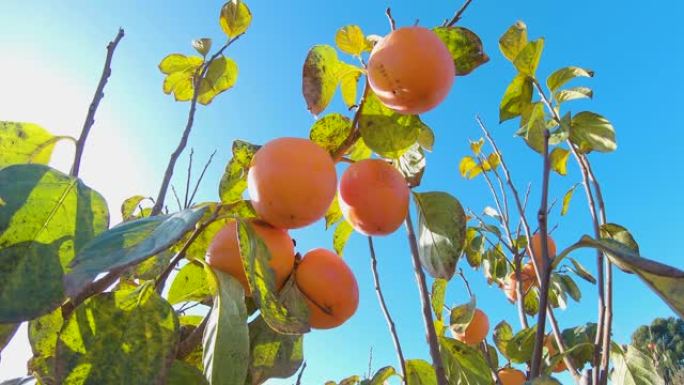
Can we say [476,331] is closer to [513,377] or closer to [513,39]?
[513,377]

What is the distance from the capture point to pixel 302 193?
0.83 m

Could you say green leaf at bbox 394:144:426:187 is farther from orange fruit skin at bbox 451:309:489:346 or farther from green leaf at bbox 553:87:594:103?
orange fruit skin at bbox 451:309:489:346

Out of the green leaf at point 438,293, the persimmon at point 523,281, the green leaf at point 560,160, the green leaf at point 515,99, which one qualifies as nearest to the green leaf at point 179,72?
the green leaf at point 515,99

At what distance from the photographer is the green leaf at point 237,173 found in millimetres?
977

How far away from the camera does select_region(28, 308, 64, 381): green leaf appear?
891 mm

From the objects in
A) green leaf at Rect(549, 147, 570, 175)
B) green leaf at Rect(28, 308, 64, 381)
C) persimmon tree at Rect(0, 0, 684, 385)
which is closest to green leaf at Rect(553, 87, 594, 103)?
persimmon tree at Rect(0, 0, 684, 385)

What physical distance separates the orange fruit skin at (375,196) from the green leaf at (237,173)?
0.62 ft

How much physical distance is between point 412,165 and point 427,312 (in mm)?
322

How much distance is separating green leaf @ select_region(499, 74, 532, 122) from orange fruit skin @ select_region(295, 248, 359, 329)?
2.09 ft

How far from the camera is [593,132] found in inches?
50.4

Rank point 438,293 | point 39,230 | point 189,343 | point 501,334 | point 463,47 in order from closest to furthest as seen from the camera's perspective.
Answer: point 39,230 < point 189,343 < point 463,47 < point 438,293 < point 501,334

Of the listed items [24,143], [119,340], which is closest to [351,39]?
[24,143]

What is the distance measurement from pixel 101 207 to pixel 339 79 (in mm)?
584

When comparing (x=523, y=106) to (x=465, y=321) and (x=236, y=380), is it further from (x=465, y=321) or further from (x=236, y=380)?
(x=236, y=380)
